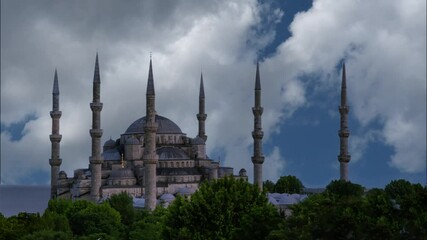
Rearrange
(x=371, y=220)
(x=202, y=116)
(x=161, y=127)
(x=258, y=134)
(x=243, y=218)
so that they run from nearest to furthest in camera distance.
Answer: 1. (x=371, y=220)
2. (x=243, y=218)
3. (x=258, y=134)
4. (x=202, y=116)
5. (x=161, y=127)

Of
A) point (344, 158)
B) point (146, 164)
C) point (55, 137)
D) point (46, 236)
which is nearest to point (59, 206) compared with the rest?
point (146, 164)

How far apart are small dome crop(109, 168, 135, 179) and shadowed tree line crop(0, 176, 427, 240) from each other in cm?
1193

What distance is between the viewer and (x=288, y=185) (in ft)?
251

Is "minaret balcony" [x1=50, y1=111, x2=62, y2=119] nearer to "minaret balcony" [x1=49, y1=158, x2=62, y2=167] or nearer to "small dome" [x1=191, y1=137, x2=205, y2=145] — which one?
"minaret balcony" [x1=49, y1=158, x2=62, y2=167]

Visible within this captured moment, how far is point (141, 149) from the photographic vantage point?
6512 cm

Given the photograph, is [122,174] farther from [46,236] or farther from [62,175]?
[46,236]

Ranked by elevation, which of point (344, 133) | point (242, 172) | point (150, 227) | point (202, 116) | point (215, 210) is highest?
point (202, 116)

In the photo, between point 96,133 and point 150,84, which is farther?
point 96,133

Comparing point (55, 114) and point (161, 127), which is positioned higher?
point (161, 127)

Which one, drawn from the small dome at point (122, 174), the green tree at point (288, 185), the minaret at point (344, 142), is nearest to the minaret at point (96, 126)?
the small dome at point (122, 174)

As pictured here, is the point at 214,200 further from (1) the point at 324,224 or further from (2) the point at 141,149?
(2) the point at 141,149

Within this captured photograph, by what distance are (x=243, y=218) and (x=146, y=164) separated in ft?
65.5

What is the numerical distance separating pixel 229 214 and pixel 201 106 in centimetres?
3656

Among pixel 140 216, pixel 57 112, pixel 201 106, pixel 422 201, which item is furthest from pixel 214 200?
pixel 201 106
